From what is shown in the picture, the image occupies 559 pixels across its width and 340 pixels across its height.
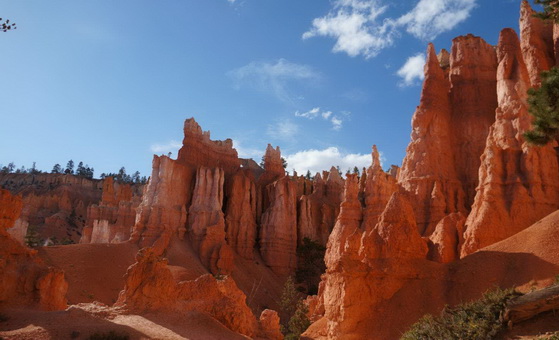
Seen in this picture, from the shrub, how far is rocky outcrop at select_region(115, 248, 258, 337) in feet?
38.2

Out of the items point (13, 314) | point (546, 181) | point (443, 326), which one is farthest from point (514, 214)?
point (13, 314)

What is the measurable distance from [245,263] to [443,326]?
1599 inches

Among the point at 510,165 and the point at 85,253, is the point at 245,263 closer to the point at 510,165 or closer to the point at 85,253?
the point at 85,253

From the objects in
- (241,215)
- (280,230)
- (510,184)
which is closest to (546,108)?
(510,184)

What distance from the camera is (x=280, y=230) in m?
59.0

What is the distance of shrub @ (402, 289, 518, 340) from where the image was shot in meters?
14.2

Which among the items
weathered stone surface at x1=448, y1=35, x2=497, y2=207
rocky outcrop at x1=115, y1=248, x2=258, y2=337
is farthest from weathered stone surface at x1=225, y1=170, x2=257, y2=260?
rocky outcrop at x1=115, y1=248, x2=258, y2=337

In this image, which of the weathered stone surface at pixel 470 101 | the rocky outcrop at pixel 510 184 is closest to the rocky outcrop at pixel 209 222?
the weathered stone surface at pixel 470 101

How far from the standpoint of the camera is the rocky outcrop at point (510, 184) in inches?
1043

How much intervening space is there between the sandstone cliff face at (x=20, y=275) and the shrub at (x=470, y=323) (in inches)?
689

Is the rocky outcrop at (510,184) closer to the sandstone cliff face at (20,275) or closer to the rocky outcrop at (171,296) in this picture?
the rocky outcrop at (171,296)

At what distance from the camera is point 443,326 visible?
51.8 ft

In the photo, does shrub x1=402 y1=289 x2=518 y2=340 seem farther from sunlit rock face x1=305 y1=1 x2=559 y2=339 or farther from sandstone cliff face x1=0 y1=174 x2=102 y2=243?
sandstone cliff face x1=0 y1=174 x2=102 y2=243

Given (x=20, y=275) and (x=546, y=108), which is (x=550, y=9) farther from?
(x=20, y=275)
